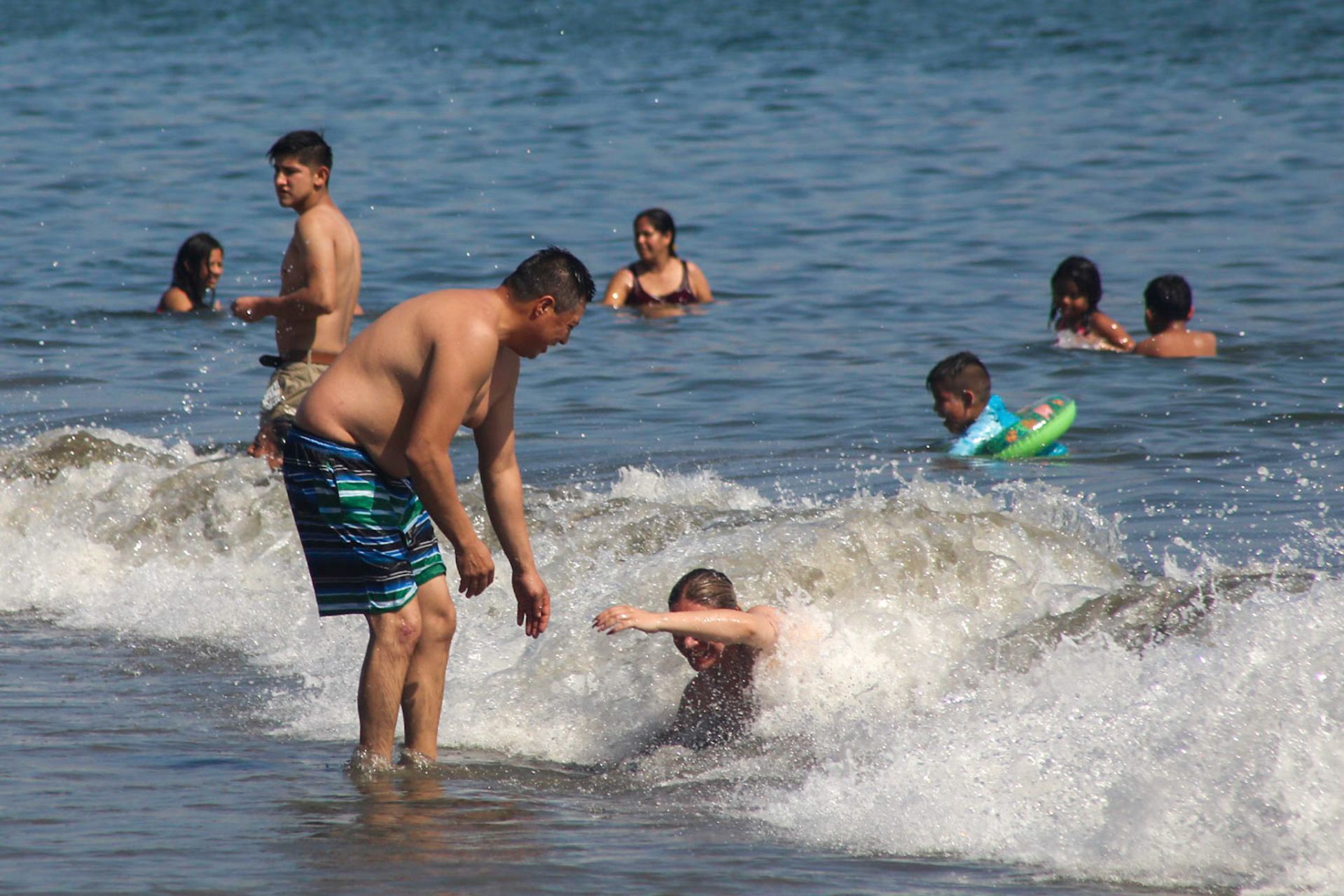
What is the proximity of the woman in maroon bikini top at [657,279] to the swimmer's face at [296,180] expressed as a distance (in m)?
6.65

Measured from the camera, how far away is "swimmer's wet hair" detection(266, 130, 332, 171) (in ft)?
24.7

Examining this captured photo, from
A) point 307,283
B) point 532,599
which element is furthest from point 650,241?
point 532,599

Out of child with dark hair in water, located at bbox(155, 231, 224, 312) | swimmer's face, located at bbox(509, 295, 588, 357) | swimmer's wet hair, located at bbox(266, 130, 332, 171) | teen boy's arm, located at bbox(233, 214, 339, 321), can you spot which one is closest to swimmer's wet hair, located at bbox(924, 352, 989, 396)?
teen boy's arm, located at bbox(233, 214, 339, 321)

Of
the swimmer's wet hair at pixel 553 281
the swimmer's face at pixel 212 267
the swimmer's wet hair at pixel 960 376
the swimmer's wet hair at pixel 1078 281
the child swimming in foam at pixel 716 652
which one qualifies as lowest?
the child swimming in foam at pixel 716 652

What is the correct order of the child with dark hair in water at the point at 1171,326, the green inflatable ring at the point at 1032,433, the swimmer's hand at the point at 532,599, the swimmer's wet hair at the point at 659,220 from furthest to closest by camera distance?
the swimmer's wet hair at the point at 659,220 < the child with dark hair in water at the point at 1171,326 < the green inflatable ring at the point at 1032,433 < the swimmer's hand at the point at 532,599

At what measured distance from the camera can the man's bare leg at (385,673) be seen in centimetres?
516

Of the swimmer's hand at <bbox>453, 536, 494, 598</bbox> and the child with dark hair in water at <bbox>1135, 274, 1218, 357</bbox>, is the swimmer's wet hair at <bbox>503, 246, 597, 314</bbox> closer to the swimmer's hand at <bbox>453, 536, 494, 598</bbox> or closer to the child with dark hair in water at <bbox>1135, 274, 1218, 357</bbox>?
the swimmer's hand at <bbox>453, 536, 494, 598</bbox>

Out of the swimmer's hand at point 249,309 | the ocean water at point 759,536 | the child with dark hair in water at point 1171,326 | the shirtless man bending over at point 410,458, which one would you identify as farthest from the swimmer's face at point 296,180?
the child with dark hair in water at point 1171,326

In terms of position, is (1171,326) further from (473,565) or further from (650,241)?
(473,565)

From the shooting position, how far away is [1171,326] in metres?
12.4

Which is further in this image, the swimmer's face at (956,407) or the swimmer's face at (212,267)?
the swimmer's face at (212,267)

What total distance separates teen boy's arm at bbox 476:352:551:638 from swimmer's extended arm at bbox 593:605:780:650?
0.20 metres

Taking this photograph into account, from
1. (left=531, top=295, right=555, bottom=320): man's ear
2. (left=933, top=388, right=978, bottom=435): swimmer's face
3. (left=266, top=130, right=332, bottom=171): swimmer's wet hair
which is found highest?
(left=266, top=130, right=332, bottom=171): swimmer's wet hair

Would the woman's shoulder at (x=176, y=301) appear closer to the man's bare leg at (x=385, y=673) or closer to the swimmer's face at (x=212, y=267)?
the swimmer's face at (x=212, y=267)
